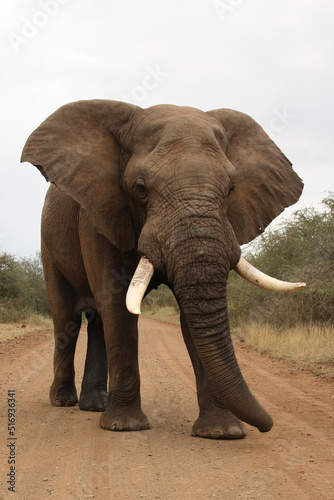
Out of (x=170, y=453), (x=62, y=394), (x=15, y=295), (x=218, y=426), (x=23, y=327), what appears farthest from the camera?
(x=15, y=295)

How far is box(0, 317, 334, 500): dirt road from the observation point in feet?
12.9

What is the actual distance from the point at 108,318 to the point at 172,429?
118 centimetres

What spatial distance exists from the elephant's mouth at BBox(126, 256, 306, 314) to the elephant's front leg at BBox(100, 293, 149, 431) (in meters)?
1.10

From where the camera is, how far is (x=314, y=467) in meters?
4.45

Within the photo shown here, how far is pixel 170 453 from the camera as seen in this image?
488cm

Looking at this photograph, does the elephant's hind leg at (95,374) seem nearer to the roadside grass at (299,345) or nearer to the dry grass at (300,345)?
the roadside grass at (299,345)

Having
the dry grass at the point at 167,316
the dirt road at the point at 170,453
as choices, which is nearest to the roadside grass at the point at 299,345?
the dirt road at the point at 170,453

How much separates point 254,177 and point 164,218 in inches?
61.9

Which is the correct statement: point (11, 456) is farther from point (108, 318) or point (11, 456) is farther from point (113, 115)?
point (113, 115)

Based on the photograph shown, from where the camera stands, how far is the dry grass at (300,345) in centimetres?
1055

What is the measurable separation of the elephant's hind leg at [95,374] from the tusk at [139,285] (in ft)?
9.51

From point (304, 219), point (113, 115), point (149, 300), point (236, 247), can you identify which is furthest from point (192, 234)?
point (149, 300)

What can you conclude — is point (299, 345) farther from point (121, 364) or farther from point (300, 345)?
point (121, 364)

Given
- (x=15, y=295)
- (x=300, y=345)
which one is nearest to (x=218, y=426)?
(x=300, y=345)
